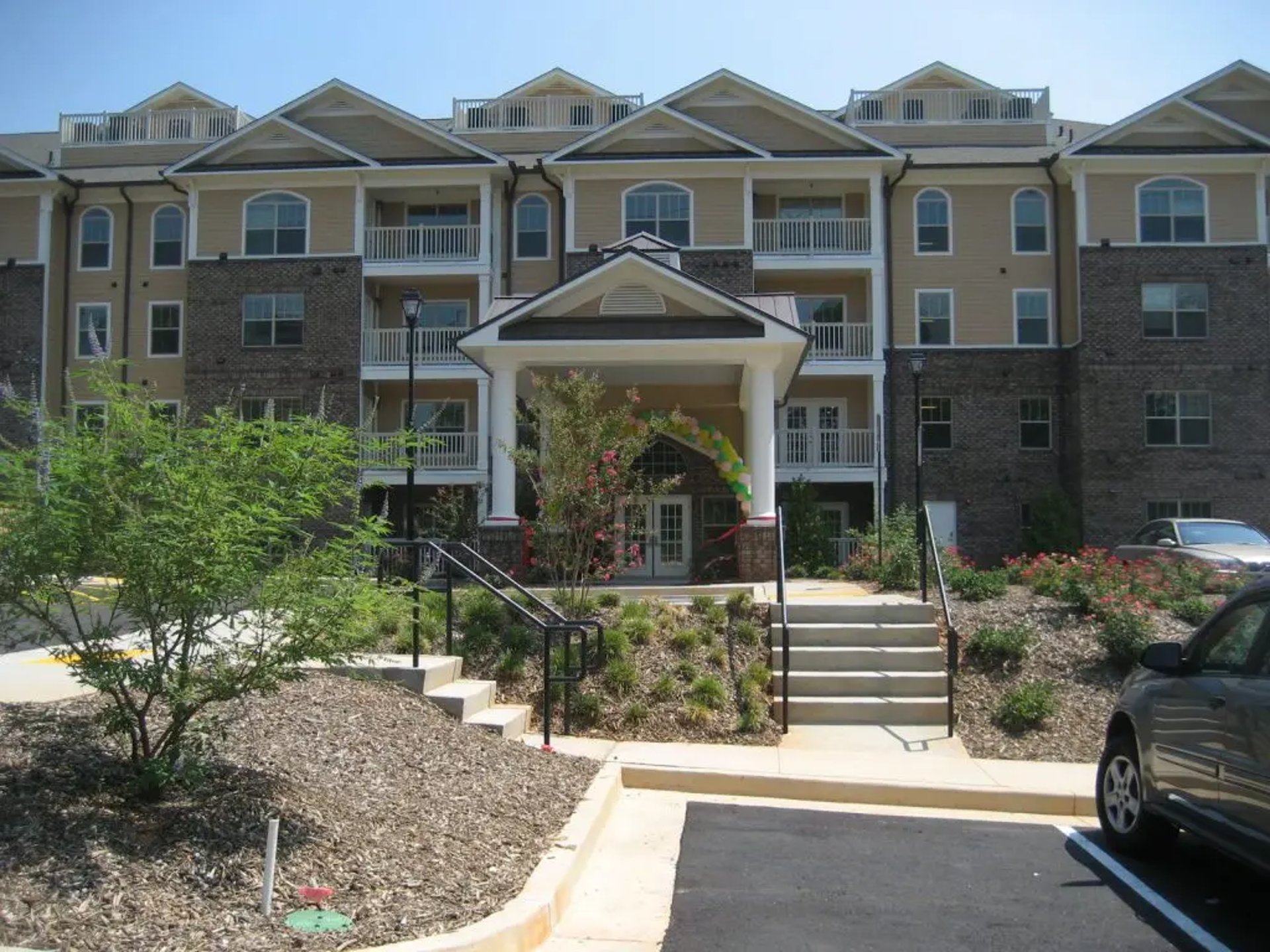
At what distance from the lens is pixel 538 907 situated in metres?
5.03

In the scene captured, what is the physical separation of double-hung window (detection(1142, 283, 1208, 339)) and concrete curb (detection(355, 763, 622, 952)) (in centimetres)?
2528

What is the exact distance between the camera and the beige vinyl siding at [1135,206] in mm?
27797

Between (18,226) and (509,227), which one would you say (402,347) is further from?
(18,226)

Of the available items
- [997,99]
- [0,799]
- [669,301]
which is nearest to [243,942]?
[0,799]

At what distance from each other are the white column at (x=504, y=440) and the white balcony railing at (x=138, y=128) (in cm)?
2251


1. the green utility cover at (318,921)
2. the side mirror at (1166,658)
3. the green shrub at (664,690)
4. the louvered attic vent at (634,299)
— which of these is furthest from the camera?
the louvered attic vent at (634,299)

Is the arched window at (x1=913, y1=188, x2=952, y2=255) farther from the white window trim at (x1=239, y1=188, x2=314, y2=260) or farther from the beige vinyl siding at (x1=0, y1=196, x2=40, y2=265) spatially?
the beige vinyl siding at (x1=0, y1=196, x2=40, y2=265)

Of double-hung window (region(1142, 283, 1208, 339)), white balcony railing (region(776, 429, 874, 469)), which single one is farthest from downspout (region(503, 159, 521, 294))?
double-hung window (region(1142, 283, 1208, 339))

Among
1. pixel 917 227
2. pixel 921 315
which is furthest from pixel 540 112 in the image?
pixel 921 315

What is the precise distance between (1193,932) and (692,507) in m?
18.6

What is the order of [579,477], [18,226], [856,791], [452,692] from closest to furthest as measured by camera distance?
[856,791] → [452,692] → [579,477] → [18,226]

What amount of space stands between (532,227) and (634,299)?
1356cm

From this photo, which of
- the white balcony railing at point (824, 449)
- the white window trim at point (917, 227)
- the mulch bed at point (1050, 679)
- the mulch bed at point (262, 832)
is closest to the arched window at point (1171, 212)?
the white window trim at point (917, 227)

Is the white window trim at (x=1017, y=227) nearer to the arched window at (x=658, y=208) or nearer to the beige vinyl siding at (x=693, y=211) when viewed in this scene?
the beige vinyl siding at (x=693, y=211)
